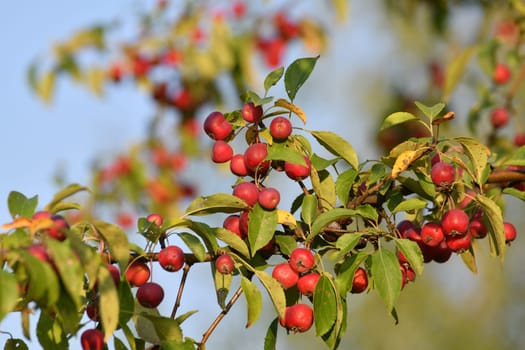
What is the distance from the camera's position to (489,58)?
2492mm

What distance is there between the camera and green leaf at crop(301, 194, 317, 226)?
1.20 meters

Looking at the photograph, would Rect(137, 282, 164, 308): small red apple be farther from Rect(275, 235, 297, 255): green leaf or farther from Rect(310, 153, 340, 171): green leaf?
Rect(310, 153, 340, 171): green leaf

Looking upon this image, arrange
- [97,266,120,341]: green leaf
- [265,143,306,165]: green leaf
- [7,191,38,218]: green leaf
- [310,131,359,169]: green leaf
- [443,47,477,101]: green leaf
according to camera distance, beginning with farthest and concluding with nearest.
A: [443,47,477,101]: green leaf < [310,131,359,169]: green leaf < [265,143,306,165]: green leaf < [7,191,38,218]: green leaf < [97,266,120,341]: green leaf

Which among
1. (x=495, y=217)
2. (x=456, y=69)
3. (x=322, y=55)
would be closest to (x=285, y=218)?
(x=495, y=217)

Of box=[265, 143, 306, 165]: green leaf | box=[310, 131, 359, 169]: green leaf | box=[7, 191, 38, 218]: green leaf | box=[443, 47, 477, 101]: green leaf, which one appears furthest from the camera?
box=[443, 47, 477, 101]: green leaf

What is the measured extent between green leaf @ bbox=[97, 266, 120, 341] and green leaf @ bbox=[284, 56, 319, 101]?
1.46ft

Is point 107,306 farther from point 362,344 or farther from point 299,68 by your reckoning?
point 362,344

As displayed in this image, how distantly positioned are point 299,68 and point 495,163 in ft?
1.55

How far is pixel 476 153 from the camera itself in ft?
4.04

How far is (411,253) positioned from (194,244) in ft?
0.93

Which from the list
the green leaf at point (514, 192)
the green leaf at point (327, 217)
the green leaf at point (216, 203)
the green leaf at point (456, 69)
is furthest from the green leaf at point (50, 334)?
the green leaf at point (456, 69)

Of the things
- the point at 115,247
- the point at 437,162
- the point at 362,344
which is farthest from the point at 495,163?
the point at 362,344

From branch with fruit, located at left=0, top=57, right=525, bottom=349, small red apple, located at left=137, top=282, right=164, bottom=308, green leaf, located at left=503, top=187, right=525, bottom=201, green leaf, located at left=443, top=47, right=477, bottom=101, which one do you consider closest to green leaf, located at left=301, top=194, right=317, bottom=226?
branch with fruit, located at left=0, top=57, right=525, bottom=349

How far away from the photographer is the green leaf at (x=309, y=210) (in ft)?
3.93
